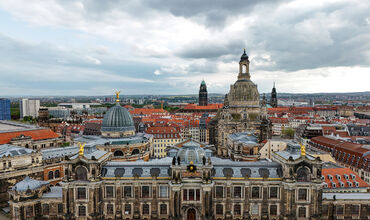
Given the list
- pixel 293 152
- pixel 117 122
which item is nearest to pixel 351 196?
pixel 293 152

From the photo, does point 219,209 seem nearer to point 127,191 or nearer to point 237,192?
point 237,192

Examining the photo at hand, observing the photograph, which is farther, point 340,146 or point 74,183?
point 340,146

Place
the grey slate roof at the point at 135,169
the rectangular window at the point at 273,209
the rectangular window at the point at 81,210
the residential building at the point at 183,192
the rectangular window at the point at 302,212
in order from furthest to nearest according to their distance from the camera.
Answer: the grey slate roof at the point at 135,169, the rectangular window at the point at 273,209, the rectangular window at the point at 81,210, the rectangular window at the point at 302,212, the residential building at the point at 183,192

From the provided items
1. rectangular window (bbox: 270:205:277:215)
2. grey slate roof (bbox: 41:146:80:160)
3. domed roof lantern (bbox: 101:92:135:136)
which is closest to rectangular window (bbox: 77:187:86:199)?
domed roof lantern (bbox: 101:92:135:136)

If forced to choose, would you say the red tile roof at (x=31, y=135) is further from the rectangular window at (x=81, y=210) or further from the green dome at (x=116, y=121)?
the rectangular window at (x=81, y=210)

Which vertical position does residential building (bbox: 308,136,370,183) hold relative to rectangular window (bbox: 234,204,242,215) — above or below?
→ above

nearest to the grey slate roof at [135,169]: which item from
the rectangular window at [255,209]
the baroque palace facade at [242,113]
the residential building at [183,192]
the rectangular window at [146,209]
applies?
the residential building at [183,192]

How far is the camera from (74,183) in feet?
174

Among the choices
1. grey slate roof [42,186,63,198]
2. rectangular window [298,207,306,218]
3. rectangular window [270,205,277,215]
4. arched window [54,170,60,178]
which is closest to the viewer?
rectangular window [298,207,306,218]

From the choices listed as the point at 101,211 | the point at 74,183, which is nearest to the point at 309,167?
the point at 101,211

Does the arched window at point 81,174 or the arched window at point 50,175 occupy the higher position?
the arched window at point 81,174

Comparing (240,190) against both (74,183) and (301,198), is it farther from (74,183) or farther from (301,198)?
(74,183)

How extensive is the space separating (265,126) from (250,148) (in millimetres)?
27316

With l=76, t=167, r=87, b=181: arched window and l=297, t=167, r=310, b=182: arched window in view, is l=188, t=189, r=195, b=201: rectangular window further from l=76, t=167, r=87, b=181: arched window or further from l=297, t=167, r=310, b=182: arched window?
l=76, t=167, r=87, b=181: arched window
